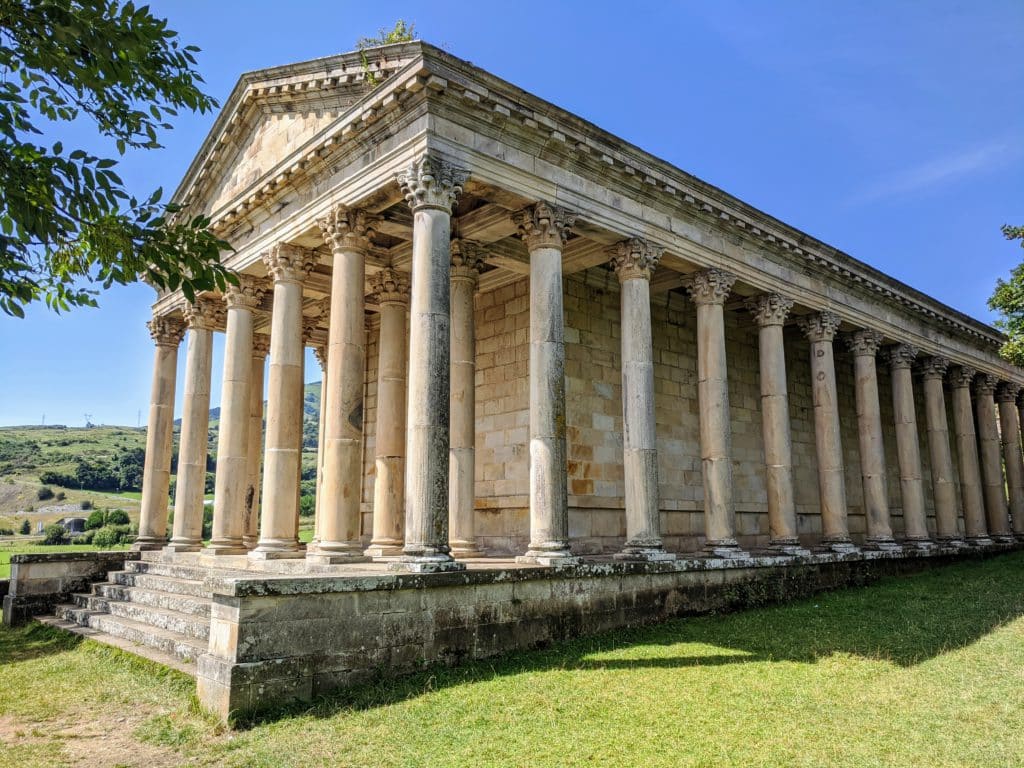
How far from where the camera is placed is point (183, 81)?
6.79 metres

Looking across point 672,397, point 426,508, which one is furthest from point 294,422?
point 672,397

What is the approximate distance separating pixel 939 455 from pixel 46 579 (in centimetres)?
2684

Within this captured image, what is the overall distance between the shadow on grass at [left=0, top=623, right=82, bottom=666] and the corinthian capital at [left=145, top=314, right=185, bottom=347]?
329 inches

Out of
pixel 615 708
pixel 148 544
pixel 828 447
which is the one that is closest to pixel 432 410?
pixel 615 708

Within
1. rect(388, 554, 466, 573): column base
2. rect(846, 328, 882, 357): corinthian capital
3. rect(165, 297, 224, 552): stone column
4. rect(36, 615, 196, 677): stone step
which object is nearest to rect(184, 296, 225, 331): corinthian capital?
rect(165, 297, 224, 552): stone column

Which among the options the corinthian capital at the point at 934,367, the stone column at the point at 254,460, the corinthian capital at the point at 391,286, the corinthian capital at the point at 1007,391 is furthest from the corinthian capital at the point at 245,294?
the corinthian capital at the point at 1007,391

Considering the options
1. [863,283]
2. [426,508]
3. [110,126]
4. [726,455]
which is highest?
[863,283]

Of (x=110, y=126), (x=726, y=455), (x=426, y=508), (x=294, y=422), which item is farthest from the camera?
(x=726, y=455)

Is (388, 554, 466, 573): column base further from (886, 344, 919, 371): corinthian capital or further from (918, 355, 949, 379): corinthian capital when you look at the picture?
(918, 355, 949, 379): corinthian capital

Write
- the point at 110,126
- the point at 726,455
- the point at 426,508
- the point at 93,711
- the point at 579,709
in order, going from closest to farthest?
the point at 110,126 < the point at 579,709 < the point at 93,711 < the point at 426,508 < the point at 726,455

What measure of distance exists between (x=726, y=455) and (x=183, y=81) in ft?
46.9

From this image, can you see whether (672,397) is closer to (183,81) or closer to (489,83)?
(489,83)

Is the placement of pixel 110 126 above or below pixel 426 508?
above

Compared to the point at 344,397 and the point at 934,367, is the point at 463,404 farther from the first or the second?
the point at 934,367
